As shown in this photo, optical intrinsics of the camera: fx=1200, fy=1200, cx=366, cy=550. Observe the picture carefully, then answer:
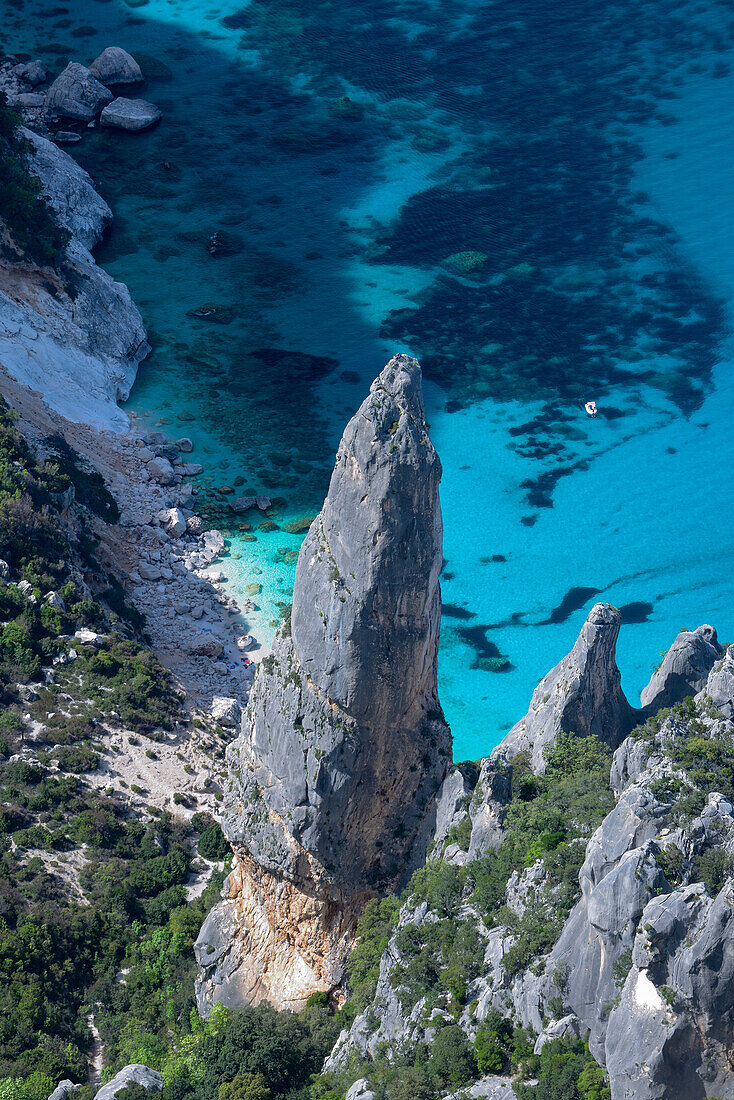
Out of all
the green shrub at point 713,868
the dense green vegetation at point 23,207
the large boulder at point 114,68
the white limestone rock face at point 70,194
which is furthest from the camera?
the large boulder at point 114,68

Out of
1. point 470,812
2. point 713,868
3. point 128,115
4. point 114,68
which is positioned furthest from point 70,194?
point 713,868

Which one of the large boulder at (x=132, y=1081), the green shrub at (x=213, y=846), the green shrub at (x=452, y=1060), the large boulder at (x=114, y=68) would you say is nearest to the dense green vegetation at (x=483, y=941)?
the green shrub at (x=452, y=1060)

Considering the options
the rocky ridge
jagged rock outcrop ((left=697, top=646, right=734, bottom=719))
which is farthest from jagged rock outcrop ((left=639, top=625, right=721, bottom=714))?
jagged rock outcrop ((left=697, top=646, right=734, bottom=719))

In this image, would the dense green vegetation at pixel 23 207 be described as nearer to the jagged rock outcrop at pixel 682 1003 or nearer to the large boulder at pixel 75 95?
the large boulder at pixel 75 95

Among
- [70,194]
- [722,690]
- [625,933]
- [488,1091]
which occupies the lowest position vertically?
[488,1091]

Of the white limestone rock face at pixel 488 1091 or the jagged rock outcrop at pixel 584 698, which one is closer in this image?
the white limestone rock face at pixel 488 1091

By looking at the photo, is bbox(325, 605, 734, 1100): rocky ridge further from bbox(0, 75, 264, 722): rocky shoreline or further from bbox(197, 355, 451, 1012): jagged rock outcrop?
bbox(0, 75, 264, 722): rocky shoreline

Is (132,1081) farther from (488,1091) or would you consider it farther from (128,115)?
(128,115)
